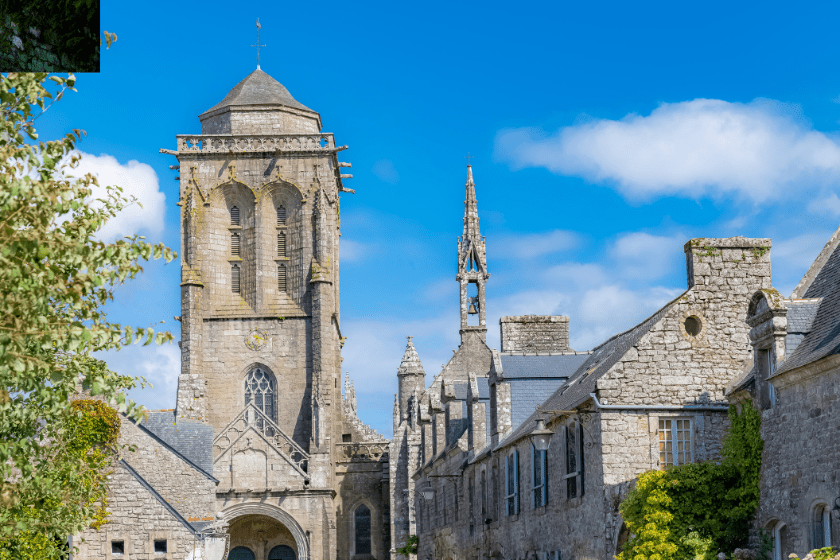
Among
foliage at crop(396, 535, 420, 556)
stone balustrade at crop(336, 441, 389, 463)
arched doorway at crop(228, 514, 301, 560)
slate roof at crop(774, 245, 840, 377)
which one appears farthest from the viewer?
stone balustrade at crop(336, 441, 389, 463)

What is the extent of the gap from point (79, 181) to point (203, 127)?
1826 inches

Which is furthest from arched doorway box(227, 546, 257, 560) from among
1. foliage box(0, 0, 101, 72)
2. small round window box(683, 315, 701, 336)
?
foliage box(0, 0, 101, 72)

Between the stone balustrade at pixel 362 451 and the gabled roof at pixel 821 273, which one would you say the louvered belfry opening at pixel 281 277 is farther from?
the gabled roof at pixel 821 273

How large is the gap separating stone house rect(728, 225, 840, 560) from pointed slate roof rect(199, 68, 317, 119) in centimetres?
3888

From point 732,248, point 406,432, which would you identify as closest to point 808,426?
point 732,248

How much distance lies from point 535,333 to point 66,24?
101 ft

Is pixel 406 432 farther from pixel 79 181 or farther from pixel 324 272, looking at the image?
pixel 79 181

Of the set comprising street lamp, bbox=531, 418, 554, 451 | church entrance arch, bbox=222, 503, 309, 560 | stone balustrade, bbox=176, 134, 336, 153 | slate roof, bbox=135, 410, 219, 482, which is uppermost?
stone balustrade, bbox=176, 134, 336, 153

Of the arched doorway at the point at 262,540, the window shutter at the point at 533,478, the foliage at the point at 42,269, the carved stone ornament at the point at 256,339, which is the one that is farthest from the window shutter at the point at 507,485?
the carved stone ornament at the point at 256,339

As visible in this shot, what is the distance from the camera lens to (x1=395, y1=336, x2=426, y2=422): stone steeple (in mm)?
47125

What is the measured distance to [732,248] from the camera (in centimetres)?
1933

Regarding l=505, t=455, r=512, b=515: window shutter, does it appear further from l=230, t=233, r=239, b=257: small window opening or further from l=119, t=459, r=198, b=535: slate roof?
l=230, t=233, r=239, b=257: small window opening

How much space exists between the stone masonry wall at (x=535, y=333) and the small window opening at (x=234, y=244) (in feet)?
68.5

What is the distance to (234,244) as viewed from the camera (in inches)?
2031
